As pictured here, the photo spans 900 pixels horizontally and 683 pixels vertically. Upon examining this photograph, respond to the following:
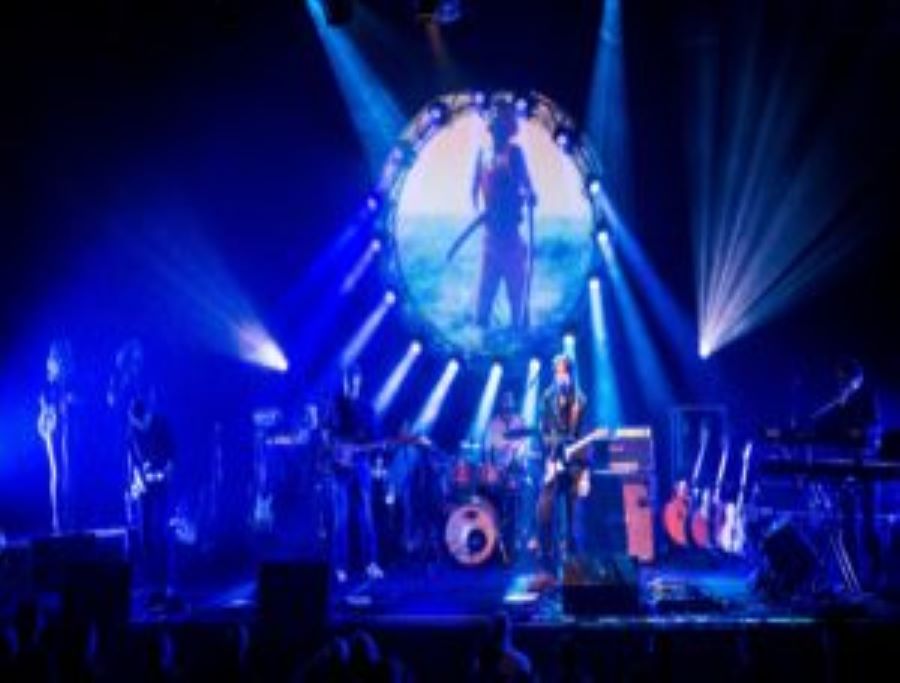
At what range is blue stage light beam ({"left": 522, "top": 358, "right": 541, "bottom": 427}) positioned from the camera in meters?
15.0

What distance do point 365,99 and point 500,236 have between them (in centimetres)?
268

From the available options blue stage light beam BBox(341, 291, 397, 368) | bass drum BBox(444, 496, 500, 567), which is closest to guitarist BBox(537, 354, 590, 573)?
bass drum BBox(444, 496, 500, 567)

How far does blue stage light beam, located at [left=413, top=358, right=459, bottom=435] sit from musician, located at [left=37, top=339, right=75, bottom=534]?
449 cm

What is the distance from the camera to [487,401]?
15156 millimetres

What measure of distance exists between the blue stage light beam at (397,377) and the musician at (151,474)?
4.99 metres

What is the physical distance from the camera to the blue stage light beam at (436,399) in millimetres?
15102

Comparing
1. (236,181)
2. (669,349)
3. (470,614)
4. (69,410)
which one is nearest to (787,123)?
(669,349)

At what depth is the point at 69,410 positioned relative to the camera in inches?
540

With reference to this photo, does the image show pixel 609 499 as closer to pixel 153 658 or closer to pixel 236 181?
pixel 236 181

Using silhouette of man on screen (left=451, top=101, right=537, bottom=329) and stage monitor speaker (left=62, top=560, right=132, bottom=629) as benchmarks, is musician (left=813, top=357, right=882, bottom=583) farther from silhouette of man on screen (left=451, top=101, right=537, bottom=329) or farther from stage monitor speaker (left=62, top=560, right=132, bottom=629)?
stage monitor speaker (left=62, top=560, right=132, bottom=629)

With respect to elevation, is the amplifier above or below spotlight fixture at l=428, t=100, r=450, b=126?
below

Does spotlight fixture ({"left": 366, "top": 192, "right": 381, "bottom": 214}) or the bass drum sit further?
spotlight fixture ({"left": 366, "top": 192, "right": 381, "bottom": 214})

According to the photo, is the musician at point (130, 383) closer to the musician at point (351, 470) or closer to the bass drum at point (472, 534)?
the musician at point (351, 470)

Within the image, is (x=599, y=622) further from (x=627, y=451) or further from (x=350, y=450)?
(x=627, y=451)
